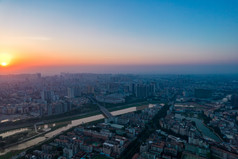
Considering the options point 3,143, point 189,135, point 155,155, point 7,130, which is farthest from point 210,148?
point 7,130

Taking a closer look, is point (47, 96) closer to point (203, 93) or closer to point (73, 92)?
point (73, 92)

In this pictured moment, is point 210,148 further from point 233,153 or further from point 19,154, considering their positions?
point 19,154

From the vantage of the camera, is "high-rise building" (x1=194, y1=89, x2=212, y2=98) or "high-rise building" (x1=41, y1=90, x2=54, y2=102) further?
"high-rise building" (x1=194, y1=89, x2=212, y2=98)

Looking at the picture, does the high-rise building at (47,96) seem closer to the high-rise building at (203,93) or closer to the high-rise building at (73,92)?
the high-rise building at (73,92)

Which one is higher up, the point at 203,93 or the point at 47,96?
the point at 47,96

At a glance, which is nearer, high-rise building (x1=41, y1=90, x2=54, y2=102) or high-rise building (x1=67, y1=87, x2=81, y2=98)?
high-rise building (x1=41, y1=90, x2=54, y2=102)

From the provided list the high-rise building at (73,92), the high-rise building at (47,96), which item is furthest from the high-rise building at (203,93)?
the high-rise building at (47,96)

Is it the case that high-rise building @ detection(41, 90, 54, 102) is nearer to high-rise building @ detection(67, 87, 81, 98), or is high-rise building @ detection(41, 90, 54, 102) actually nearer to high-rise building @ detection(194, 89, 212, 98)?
high-rise building @ detection(67, 87, 81, 98)

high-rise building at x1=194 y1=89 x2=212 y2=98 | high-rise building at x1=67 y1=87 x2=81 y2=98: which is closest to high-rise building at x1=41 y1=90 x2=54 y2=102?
high-rise building at x1=67 y1=87 x2=81 y2=98

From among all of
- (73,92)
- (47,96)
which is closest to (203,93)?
(73,92)

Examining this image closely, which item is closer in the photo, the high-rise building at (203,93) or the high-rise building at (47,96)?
the high-rise building at (47,96)

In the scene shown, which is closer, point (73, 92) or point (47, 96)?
point (47, 96)
